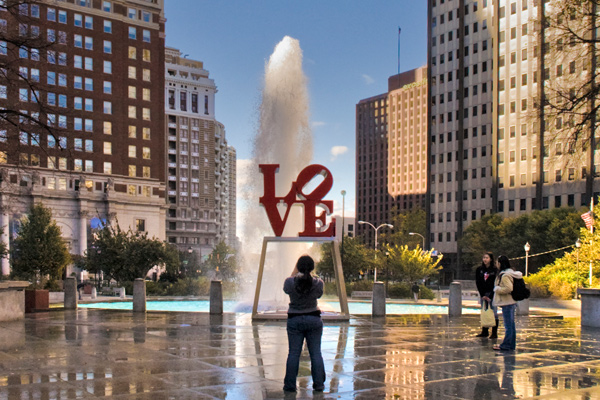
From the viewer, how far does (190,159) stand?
15512 centimetres

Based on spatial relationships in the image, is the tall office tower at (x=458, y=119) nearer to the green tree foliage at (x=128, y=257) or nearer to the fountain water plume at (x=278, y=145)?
the green tree foliage at (x=128, y=257)

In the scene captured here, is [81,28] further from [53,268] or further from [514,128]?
[514,128]

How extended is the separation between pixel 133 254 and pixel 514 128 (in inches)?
2751

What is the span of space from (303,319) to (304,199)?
1253cm

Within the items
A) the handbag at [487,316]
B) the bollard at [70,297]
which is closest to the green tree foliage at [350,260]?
the bollard at [70,297]

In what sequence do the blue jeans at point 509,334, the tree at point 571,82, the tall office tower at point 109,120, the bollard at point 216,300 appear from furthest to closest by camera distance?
the tall office tower at point 109,120 → the bollard at point 216,300 → the tree at point 571,82 → the blue jeans at point 509,334

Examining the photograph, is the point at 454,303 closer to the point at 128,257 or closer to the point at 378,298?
the point at 378,298

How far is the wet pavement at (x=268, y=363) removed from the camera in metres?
9.31

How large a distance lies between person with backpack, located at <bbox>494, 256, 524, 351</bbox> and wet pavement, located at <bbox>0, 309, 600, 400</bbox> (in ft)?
1.40

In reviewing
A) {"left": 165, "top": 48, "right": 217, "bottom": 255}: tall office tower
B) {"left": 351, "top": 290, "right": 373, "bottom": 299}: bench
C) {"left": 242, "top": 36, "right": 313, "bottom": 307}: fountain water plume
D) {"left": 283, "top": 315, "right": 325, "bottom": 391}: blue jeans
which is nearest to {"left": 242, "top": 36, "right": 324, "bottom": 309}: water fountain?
{"left": 242, "top": 36, "right": 313, "bottom": 307}: fountain water plume

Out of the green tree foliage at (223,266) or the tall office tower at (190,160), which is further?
the tall office tower at (190,160)

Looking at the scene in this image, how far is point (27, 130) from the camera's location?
18.7 m

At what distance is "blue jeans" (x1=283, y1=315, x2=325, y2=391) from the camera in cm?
923

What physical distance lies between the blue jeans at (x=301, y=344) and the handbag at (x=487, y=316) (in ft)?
26.3
